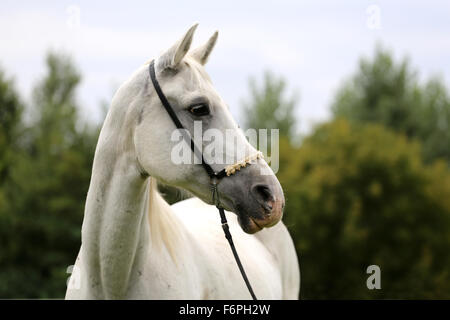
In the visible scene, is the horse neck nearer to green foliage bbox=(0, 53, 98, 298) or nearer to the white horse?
the white horse

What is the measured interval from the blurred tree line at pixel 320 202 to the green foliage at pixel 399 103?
5.55 metres

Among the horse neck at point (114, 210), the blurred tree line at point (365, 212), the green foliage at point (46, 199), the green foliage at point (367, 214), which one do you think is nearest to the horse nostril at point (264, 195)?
the horse neck at point (114, 210)

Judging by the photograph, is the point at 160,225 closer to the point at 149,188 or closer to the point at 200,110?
the point at 149,188

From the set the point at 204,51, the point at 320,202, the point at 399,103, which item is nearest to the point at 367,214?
the point at 320,202

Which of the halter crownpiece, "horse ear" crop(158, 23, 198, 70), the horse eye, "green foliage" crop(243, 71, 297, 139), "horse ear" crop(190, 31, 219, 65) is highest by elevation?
"green foliage" crop(243, 71, 297, 139)

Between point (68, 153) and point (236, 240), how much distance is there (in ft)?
61.8

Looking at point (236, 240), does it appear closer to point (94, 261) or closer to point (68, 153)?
point (94, 261)

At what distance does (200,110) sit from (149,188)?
68 centimetres

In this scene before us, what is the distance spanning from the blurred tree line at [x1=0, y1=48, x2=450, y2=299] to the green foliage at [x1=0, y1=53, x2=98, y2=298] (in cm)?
4

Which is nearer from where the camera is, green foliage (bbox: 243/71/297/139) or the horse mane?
the horse mane

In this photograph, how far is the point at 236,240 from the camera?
532cm

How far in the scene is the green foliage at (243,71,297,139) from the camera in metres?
34.3

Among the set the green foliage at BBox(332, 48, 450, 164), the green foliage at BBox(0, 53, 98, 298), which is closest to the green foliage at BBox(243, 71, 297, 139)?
the green foliage at BBox(332, 48, 450, 164)

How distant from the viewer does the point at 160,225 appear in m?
4.03
